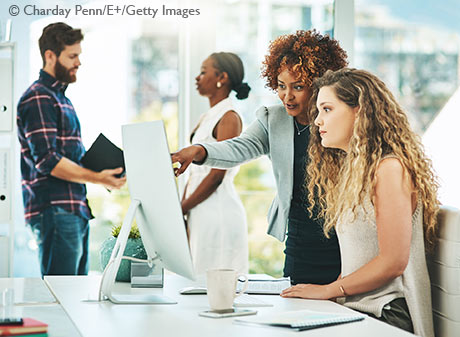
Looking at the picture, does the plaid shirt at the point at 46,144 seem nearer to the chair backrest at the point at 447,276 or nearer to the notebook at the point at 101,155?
the notebook at the point at 101,155

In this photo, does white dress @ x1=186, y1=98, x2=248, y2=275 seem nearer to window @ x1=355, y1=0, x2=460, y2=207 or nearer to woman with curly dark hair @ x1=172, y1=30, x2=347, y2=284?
woman with curly dark hair @ x1=172, y1=30, x2=347, y2=284

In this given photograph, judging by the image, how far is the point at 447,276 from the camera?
179 centimetres

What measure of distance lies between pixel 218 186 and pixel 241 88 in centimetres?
58

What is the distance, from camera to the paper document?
73.3 inches

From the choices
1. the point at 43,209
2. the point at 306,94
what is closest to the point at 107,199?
the point at 43,209

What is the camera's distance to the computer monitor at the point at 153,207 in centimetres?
154

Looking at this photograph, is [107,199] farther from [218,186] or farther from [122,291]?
[122,291]

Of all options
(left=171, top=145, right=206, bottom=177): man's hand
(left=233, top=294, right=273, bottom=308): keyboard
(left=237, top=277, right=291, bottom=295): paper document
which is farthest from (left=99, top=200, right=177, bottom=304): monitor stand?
(left=171, top=145, right=206, bottom=177): man's hand

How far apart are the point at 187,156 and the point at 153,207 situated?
1.96 ft

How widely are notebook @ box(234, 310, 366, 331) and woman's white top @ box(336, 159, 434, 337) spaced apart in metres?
0.26

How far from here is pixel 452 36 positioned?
4422mm

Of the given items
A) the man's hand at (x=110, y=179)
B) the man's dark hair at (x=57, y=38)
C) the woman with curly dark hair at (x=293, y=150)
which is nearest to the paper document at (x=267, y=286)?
the woman with curly dark hair at (x=293, y=150)

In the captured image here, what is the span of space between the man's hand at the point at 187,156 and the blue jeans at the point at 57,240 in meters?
1.40

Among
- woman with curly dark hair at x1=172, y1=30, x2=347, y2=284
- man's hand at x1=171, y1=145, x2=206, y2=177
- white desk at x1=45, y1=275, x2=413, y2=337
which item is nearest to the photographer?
white desk at x1=45, y1=275, x2=413, y2=337
